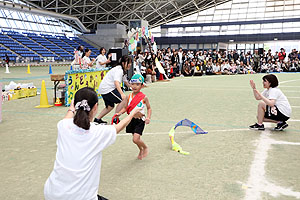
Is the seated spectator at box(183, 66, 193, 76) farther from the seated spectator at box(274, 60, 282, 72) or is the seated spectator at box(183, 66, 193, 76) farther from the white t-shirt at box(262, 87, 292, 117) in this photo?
the white t-shirt at box(262, 87, 292, 117)

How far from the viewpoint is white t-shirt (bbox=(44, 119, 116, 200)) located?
2078 millimetres

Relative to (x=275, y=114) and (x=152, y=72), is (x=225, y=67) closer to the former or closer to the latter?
(x=152, y=72)

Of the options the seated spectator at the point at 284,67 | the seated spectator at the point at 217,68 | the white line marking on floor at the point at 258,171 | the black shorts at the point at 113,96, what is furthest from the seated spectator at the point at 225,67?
the white line marking on floor at the point at 258,171

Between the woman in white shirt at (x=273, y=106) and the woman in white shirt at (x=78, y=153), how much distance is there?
148 inches

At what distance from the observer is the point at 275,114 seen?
5.39 metres

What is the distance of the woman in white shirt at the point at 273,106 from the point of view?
524 centimetres

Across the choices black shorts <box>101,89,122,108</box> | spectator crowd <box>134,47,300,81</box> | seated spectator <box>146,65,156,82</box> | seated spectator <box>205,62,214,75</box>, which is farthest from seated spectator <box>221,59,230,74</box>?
black shorts <box>101,89,122,108</box>

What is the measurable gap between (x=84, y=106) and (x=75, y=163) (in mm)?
419

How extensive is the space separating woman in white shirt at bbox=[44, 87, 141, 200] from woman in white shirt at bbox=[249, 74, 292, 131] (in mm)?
3752

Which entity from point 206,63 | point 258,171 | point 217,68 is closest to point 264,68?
point 217,68

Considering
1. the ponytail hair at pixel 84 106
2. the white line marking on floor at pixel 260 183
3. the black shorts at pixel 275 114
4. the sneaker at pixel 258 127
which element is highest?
the ponytail hair at pixel 84 106

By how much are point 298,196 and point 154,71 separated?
1383cm

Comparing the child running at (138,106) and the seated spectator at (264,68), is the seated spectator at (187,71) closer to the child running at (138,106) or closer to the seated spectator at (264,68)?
the seated spectator at (264,68)

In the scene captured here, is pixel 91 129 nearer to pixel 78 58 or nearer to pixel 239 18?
pixel 78 58
